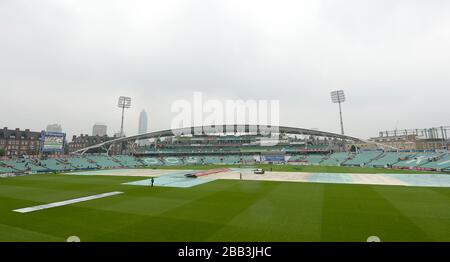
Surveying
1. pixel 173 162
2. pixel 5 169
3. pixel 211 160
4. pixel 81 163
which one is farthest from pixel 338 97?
pixel 5 169

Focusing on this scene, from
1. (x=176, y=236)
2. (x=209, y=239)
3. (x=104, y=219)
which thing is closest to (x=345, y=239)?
(x=209, y=239)

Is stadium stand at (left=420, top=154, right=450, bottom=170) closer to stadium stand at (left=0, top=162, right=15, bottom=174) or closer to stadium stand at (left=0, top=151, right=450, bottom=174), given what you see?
stadium stand at (left=0, top=151, right=450, bottom=174)

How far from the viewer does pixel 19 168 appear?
1930 inches

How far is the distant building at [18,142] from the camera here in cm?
10290

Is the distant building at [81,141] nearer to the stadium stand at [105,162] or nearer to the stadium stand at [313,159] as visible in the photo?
the stadium stand at [105,162]

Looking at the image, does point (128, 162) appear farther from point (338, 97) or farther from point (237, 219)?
point (338, 97)

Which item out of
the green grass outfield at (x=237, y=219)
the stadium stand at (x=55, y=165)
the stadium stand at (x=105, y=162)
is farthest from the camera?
the stadium stand at (x=105, y=162)

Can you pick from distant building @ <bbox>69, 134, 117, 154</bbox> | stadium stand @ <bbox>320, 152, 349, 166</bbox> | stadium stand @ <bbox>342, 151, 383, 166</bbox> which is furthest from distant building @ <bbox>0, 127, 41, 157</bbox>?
stadium stand @ <bbox>342, 151, 383, 166</bbox>

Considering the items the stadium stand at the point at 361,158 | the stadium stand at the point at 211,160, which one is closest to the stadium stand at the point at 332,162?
the stadium stand at the point at 361,158

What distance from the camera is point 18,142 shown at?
108 metres

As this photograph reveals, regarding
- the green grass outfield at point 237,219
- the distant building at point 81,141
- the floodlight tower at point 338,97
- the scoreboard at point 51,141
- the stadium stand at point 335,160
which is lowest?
the green grass outfield at point 237,219

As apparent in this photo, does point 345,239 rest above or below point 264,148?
below
